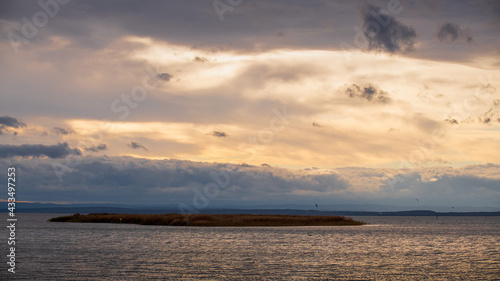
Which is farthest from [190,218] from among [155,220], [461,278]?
[461,278]

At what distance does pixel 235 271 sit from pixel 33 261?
2096 cm

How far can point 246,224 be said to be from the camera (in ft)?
405

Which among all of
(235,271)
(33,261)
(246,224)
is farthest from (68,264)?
(246,224)

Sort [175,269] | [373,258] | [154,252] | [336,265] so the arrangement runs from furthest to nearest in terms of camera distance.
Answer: [154,252], [373,258], [336,265], [175,269]

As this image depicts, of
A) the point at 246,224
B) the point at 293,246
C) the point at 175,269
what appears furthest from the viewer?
the point at 246,224

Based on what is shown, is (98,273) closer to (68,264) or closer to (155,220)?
(68,264)

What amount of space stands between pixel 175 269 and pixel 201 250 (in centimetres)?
1693

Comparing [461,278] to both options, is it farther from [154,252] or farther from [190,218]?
[190,218]

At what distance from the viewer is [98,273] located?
40562mm

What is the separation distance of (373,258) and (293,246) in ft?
53.1

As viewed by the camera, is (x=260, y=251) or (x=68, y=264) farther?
(x=260, y=251)

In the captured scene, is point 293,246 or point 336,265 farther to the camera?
point 293,246

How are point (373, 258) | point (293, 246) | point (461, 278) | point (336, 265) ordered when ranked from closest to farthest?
point (461, 278) → point (336, 265) → point (373, 258) → point (293, 246)

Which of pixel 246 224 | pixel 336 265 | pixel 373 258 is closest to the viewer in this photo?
pixel 336 265
